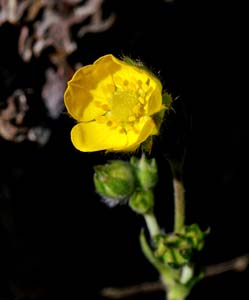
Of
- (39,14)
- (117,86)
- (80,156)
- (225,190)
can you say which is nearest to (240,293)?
(225,190)

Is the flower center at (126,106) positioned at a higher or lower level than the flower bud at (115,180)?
higher

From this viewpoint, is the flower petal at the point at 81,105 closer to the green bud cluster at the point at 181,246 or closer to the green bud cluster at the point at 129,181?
the green bud cluster at the point at 129,181

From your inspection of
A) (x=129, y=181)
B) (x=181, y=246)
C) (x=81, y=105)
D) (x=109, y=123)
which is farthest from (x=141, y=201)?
(x=81, y=105)

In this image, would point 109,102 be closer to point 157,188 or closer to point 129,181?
point 129,181

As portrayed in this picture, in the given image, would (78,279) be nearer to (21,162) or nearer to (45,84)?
(21,162)

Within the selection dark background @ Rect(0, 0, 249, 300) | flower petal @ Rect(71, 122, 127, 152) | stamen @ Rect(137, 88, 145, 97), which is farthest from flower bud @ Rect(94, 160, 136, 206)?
dark background @ Rect(0, 0, 249, 300)

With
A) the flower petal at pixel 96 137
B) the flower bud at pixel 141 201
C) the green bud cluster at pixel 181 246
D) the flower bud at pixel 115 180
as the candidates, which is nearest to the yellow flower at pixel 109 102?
the flower petal at pixel 96 137
